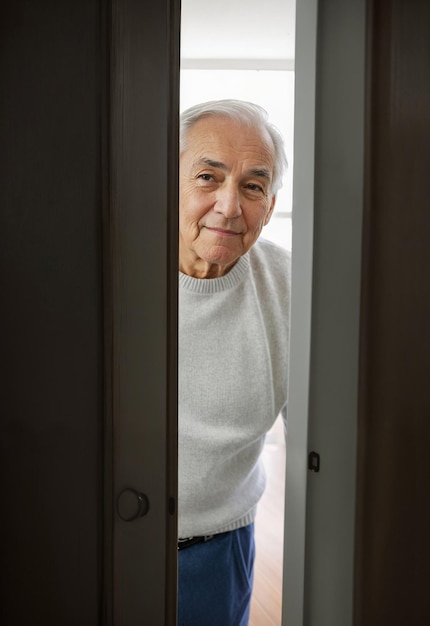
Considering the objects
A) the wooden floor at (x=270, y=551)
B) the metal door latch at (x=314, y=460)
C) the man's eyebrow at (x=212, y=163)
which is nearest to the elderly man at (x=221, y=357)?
the man's eyebrow at (x=212, y=163)

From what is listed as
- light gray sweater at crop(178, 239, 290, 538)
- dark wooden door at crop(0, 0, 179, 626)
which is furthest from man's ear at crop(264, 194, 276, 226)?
dark wooden door at crop(0, 0, 179, 626)

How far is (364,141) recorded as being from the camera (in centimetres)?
87

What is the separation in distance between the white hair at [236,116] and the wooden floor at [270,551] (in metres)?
1.90

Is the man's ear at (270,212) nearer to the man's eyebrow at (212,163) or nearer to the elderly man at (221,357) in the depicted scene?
the elderly man at (221,357)

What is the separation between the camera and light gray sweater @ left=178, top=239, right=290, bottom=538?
151 cm

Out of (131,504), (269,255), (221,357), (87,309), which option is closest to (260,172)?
(269,255)

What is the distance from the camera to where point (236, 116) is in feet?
5.03

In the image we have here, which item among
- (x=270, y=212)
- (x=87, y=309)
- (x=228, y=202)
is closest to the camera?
(x=87, y=309)

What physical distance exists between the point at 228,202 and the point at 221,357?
0.40 meters

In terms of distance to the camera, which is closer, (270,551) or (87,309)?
(87,309)

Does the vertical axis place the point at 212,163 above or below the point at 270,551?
above

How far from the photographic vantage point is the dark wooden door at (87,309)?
83 centimetres

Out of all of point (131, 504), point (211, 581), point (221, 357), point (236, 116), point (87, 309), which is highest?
point (236, 116)

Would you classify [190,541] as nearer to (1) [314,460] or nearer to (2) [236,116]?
(1) [314,460]
